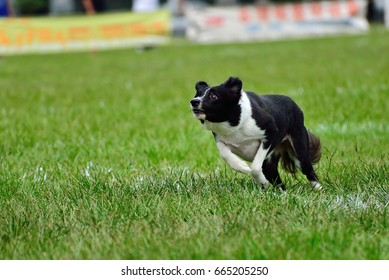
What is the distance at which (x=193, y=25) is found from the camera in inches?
1174

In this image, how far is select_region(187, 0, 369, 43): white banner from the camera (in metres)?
28.8

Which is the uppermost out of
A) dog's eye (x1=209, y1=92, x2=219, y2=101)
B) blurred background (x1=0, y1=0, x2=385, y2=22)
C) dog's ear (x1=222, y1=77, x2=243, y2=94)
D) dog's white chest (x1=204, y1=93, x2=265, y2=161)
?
dog's ear (x1=222, y1=77, x2=243, y2=94)

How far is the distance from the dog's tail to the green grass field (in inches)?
5.5

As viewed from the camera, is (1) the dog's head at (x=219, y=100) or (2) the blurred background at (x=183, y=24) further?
(2) the blurred background at (x=183, y=24)

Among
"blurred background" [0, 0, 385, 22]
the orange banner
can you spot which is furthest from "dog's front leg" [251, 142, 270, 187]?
"blurred background" [0, 0, 385, 22]

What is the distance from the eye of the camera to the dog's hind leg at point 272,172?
540cm

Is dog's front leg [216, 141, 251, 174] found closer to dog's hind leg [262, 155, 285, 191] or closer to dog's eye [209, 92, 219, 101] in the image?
dog's eye [209, 92, 219, 101]

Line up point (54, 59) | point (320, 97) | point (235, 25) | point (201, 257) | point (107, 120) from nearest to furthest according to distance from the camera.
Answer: point (201, 257)
point (107, 120)
point (320, 97)
point (54, 59)
point (235, 25)

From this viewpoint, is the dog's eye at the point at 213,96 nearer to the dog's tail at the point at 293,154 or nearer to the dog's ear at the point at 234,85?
the dog's ear at the point at 234,85

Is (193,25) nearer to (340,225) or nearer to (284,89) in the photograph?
(284,89)

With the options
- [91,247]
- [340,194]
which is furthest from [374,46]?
[91,247]

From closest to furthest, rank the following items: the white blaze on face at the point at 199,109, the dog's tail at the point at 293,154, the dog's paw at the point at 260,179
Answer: the white blaze on face at the point at 199,109 < the dog's paw at the point at 260,179 < the dog's tail at the point at 293,154

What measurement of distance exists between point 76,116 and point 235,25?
19936mm

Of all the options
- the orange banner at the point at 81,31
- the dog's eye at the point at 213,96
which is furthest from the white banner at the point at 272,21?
the dog's eye at the point at 213,96
